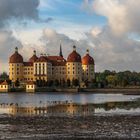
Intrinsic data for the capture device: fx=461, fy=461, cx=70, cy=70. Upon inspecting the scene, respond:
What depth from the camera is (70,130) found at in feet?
95.5

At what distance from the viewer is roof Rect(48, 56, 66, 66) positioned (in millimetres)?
190625

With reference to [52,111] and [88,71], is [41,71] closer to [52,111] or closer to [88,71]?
[88,71]

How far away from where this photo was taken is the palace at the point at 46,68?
184 m

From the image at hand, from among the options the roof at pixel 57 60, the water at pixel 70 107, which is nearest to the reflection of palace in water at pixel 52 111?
the water at pixel 70 107

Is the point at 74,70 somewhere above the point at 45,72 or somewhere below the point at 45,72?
above

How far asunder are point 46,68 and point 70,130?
506ft

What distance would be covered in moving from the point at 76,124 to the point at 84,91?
12147cm

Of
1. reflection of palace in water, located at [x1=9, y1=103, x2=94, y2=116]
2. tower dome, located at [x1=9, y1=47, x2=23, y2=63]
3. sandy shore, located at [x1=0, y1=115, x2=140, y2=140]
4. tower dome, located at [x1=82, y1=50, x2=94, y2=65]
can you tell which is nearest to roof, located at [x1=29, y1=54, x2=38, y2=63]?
tower dome, located at [x1=9, y1=47, x2=23, y2=63]

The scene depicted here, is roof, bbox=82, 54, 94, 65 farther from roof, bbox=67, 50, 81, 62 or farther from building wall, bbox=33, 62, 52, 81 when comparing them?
building wall, bbox=33, 62, 52, 81

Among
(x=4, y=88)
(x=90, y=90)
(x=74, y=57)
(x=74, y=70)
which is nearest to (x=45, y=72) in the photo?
(x=74, y=70)

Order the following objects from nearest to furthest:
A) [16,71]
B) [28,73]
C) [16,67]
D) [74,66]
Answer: [74,66] → [16,71] → [28,73] → [16,67]

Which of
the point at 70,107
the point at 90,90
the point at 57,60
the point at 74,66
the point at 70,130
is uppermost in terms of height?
the point at 57,60

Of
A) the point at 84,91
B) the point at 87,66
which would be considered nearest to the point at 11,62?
the point at 87,66

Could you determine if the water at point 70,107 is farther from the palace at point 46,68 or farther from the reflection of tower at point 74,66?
the reflection of tower at point 74,66
